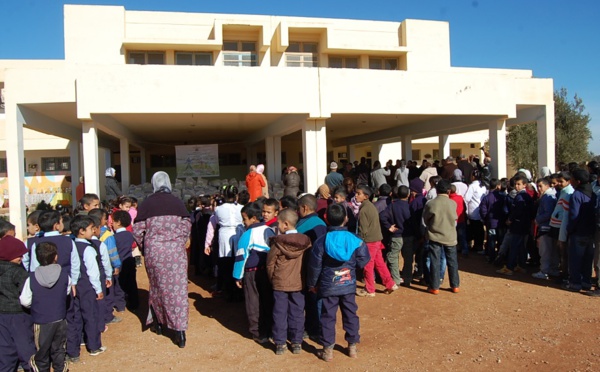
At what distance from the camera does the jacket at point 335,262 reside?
14.6 ft

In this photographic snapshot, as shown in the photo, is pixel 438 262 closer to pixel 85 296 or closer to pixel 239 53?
pixel 85 296

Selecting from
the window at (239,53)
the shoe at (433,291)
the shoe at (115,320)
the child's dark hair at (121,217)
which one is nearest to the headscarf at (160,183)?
the child's dark hair at (121,217)

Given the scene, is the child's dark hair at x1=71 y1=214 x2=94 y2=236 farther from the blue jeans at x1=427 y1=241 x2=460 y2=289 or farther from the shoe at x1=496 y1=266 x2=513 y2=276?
the shoe at x1=496 y1=266 x2=513 y2=276

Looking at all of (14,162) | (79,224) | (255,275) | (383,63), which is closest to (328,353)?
(255,275)

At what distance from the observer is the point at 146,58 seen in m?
19.3

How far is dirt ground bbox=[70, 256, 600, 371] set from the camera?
14.6 ft

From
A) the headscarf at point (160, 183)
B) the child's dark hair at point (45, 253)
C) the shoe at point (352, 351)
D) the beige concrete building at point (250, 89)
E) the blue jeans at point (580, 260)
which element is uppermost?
the beige concrete building at point (250, 89)

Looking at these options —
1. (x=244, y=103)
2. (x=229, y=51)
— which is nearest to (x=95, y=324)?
(x=244, y=103)

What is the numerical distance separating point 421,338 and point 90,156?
358 inches

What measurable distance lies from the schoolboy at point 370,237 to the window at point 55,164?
22.1 m

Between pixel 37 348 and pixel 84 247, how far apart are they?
1056 millimetres

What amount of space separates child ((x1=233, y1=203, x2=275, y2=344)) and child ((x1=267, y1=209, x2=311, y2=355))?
348 millimetres

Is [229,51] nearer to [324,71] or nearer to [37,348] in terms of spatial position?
[324,71]

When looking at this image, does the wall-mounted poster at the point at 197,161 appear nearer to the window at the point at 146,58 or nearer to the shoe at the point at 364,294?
the window at the point at 146,58
